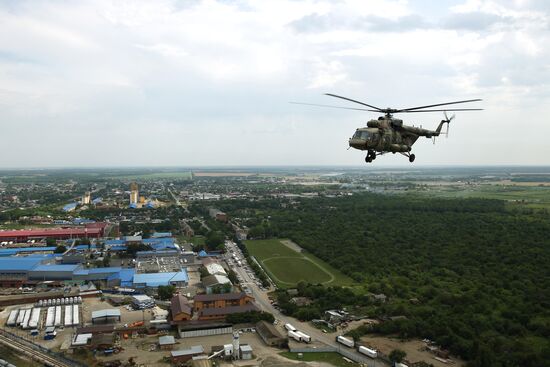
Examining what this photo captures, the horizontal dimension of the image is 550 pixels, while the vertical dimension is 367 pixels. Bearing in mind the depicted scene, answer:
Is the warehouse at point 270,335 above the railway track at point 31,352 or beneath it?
above

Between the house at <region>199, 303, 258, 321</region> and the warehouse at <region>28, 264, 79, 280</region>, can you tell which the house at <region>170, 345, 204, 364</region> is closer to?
the house at <region>199, 303, 258, 321</region>

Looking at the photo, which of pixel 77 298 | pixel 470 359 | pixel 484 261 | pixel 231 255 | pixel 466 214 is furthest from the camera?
pixel 466 214

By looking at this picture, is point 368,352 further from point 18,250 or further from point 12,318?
point 18,250

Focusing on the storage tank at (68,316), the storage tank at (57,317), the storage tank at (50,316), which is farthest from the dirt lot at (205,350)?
the storage tank at (50,316)

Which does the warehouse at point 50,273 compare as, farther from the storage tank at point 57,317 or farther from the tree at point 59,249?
the tree at point 59,249

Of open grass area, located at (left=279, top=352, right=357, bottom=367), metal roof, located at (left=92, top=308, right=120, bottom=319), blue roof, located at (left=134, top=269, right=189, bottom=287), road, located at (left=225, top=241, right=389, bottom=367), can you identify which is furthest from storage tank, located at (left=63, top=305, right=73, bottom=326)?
open grass area, located at (left=279, top=352, right=357, bottom=367)

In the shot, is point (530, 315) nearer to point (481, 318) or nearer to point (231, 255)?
point (481, 318)

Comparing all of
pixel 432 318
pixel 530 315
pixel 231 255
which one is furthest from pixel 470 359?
pixel 231 255
